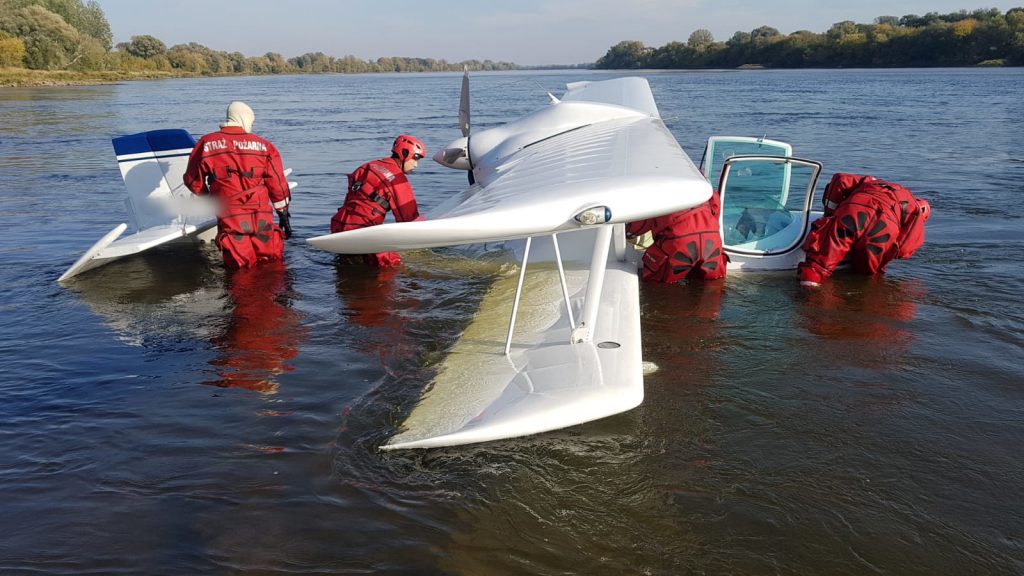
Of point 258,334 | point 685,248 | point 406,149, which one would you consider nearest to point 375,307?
point 258,334

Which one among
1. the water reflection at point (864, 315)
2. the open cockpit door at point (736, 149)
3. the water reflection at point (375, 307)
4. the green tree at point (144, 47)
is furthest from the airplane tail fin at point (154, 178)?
the green tree at point (144, 47)

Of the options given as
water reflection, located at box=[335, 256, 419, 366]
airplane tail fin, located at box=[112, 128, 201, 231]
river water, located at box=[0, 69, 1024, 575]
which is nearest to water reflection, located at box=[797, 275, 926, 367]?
river water, located at box=[0, 69, 1024, 575]

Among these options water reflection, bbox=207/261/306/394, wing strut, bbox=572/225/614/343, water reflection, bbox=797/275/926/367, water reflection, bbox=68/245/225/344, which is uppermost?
wing strut, bbox=572/225/614/343

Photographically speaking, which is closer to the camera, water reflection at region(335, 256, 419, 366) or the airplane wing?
the airplane wing

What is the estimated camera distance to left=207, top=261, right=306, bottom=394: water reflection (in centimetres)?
544

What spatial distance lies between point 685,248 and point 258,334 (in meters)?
4.36

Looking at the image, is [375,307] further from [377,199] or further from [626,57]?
[626,57]

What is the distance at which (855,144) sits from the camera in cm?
1997

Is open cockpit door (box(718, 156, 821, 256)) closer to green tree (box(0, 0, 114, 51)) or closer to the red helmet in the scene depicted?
the red helmet

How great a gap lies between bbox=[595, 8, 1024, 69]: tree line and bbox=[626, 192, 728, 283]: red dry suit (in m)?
82.0

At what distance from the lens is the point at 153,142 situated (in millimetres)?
9008

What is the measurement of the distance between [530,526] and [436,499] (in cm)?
55

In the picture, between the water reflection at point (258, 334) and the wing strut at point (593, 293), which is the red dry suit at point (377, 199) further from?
the wing strut at point (593, 293)

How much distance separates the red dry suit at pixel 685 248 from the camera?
7.52 meters
